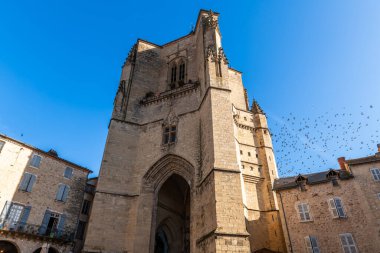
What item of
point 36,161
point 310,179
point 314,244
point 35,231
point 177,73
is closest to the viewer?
point 314,244

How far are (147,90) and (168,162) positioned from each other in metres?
5.27

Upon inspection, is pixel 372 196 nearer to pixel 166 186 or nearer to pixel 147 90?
pixel 166 186

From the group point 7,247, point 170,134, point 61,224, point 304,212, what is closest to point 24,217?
point 7,247

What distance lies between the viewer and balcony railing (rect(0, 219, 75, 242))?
1336 centimetres

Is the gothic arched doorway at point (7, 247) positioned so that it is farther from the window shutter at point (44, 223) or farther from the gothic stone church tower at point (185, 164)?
the gothic stone church tower at point (185, 164)

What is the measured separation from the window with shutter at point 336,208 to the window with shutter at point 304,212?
1050 millimetres

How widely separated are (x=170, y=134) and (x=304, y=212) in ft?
25.4

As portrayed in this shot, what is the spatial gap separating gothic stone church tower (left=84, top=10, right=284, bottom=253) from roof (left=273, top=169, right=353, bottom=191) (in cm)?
65

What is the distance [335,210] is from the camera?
1259 cm

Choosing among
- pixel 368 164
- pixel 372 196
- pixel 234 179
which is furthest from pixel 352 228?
pixel 234 179

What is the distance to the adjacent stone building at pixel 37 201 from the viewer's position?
44.9 ft

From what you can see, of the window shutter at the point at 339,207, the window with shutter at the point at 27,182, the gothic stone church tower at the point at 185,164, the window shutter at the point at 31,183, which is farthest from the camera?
the window shutter at the point at 31,183

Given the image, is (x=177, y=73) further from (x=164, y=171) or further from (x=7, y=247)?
(x=7, y=247)

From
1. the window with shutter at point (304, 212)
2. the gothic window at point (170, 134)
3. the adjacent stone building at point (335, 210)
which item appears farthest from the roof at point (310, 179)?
the gothic window at point (170, 134)
